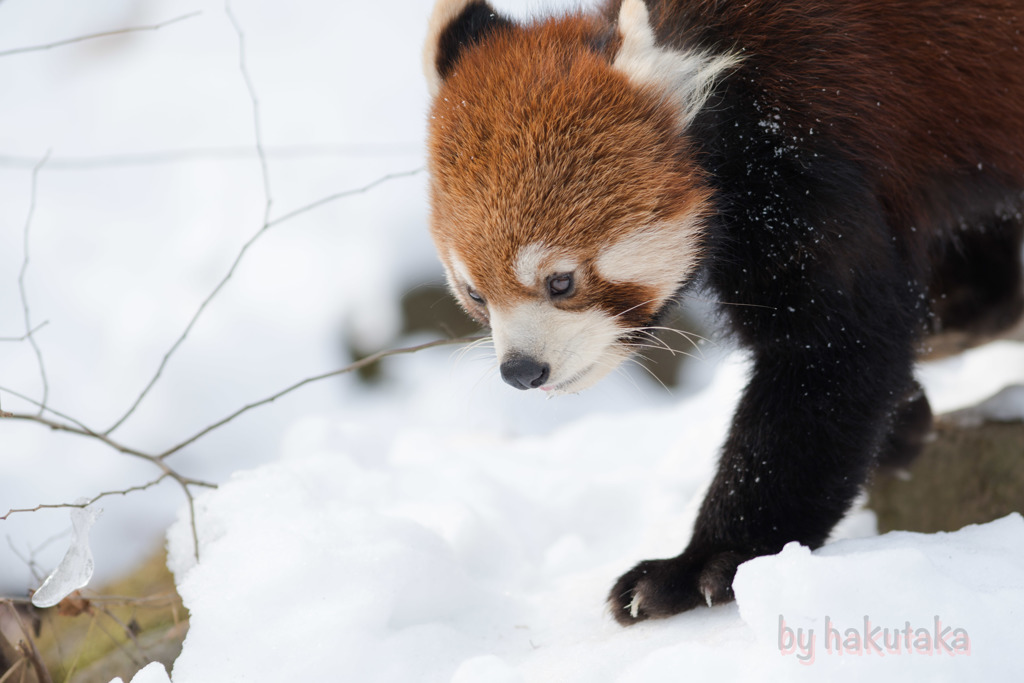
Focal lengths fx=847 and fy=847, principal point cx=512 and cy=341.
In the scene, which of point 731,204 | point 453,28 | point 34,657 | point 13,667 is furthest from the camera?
point 453,28

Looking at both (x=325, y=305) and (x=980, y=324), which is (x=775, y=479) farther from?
(x=325, y=305)

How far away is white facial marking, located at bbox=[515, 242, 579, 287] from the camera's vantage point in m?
→ 1.78

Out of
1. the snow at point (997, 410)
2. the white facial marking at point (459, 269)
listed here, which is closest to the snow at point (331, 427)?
the snow at point (997, 410)

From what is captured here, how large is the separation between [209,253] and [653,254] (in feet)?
13.1

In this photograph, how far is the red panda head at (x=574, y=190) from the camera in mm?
1782

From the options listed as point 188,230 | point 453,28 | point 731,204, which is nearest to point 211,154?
point 188,230

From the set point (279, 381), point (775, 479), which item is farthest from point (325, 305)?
point (775, 479)

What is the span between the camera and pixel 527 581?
2.31m

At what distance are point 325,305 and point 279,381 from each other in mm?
613

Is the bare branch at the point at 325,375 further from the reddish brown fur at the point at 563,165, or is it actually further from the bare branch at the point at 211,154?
the bare branch at the point at 211,154

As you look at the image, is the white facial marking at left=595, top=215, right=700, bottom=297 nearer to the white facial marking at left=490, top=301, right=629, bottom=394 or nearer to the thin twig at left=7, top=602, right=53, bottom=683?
the white facial marking at left=490, top=301, right=629, bottom=394

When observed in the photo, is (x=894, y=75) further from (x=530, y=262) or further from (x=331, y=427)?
(x=331, y=427)

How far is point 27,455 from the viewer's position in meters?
4.16

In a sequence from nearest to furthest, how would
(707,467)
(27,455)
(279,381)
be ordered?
(707,467), (27,455), (279,381)
